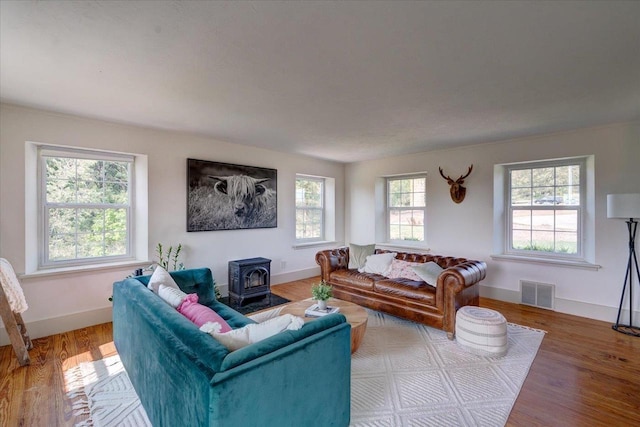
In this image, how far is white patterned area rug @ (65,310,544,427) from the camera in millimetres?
1921

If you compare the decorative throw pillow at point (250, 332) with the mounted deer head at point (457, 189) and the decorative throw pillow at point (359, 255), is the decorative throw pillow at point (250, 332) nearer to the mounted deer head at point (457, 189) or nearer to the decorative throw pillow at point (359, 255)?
the decorative throw pillow at point (359, 255)

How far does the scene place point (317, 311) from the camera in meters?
2.78

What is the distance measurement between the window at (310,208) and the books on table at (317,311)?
2872 millimetres

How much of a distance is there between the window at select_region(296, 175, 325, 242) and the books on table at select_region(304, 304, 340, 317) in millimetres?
2872

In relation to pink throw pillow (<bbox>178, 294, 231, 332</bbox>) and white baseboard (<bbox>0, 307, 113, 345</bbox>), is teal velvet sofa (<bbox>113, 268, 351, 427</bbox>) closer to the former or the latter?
pink throw pillow (<bbox>178, 294, 231, 332</bbox>)

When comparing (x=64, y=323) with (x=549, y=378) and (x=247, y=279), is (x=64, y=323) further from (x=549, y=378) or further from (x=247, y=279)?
(x=549, y=378)

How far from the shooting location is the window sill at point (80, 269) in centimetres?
307

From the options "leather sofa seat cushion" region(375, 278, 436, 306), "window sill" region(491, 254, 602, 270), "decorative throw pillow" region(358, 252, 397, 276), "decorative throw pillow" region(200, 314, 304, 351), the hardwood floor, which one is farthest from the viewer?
"decorative throw pillow" region(358, 252, 397, 276)

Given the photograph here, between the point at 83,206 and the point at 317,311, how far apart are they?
305cm

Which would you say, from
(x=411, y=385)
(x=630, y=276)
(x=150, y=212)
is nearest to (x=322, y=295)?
(x=411, y=385)

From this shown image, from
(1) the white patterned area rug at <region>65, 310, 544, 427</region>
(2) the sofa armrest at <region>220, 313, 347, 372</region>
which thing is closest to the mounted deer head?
(1) the white patterned area rug at <region>65, 310, 544, 427</region>

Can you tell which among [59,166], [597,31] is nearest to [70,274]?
[59,166]

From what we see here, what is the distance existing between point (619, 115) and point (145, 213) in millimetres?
5684

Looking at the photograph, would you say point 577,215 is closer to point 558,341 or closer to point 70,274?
point 558,341
